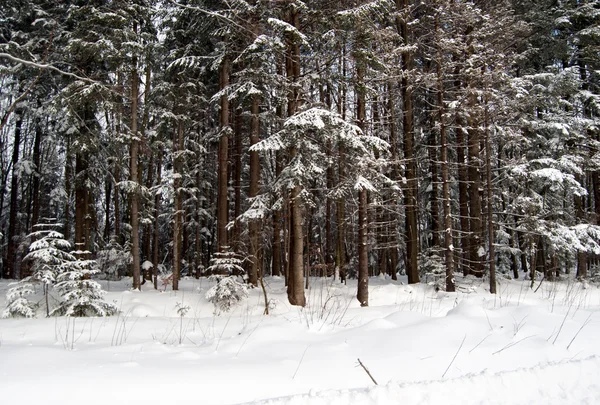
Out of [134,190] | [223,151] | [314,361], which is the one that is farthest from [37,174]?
[314,361]

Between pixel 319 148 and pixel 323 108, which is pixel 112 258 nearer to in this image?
pixel 319 148

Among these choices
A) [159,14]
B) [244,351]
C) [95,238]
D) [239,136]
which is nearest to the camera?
[244,351]

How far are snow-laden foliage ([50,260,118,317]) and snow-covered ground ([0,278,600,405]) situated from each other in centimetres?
148

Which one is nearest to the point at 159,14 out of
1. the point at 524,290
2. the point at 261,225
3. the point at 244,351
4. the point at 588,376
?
the point at 261,225

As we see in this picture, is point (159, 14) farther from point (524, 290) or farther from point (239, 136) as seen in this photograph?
point (524, 290)

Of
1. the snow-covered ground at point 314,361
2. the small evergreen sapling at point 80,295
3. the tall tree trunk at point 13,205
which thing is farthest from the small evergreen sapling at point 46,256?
the tall tree trunk at point 13,205

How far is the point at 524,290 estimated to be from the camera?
13.3 meters

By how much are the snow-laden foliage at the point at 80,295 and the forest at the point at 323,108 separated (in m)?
0.58

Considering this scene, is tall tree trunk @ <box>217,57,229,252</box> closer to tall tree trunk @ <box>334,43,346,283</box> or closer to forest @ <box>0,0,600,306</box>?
forest @ <box>0,0,600,306</box>

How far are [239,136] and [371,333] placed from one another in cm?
1188

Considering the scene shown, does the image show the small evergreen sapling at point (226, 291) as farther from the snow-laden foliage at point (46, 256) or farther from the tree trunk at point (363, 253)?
the snow-laden foliage at point (46, 256)

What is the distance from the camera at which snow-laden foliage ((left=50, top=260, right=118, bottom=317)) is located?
817cm

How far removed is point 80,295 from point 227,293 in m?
3.51

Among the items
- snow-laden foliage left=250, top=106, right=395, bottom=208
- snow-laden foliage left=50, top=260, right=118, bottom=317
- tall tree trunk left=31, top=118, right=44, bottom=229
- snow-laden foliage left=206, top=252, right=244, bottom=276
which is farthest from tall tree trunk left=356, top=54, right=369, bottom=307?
tall tree trunk left=31, top=118, right=44, bottom=229
